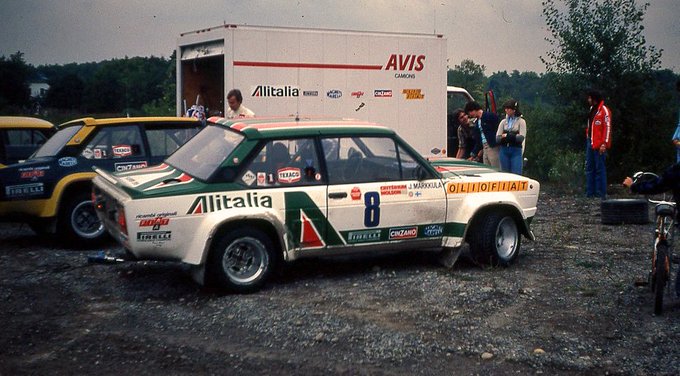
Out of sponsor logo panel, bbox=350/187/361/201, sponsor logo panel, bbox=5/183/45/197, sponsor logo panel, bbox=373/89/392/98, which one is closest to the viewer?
sponsor logo panel, bbox=350/187/361/201

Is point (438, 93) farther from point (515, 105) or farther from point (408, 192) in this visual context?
point (408, 192)

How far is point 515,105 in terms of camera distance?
13.5 m

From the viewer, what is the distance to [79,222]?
10.5 meters

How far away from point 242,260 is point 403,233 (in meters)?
1.67

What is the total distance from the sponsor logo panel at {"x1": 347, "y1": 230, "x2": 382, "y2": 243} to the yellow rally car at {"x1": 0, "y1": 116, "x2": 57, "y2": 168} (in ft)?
20.1

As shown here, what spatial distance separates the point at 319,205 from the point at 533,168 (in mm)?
29384

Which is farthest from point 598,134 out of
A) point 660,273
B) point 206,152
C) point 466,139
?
point 206,152

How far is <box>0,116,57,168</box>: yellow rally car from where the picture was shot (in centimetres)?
1239

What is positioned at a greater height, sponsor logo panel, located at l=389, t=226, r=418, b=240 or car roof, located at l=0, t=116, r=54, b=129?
car roof, located at l=0, t=116, r=54, b=129

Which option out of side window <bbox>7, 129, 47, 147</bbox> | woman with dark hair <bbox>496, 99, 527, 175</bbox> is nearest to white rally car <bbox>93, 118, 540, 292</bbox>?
woman with dark hair <bbox>496, 99, 527, 175</bbox>

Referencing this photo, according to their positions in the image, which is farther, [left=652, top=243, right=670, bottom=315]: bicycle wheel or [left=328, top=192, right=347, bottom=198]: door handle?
[left=328, top=192, right=347, bottom=198]: door handle

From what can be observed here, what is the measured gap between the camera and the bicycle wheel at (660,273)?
7027mm

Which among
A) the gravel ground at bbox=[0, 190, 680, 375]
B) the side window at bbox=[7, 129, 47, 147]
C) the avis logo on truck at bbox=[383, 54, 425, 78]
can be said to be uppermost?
the avis logo on truck at bbox=[383, 54, 425, 78]

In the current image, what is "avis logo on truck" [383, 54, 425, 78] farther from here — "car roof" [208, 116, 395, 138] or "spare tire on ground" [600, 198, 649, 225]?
"car roof" [208, 116, 395, 138]
